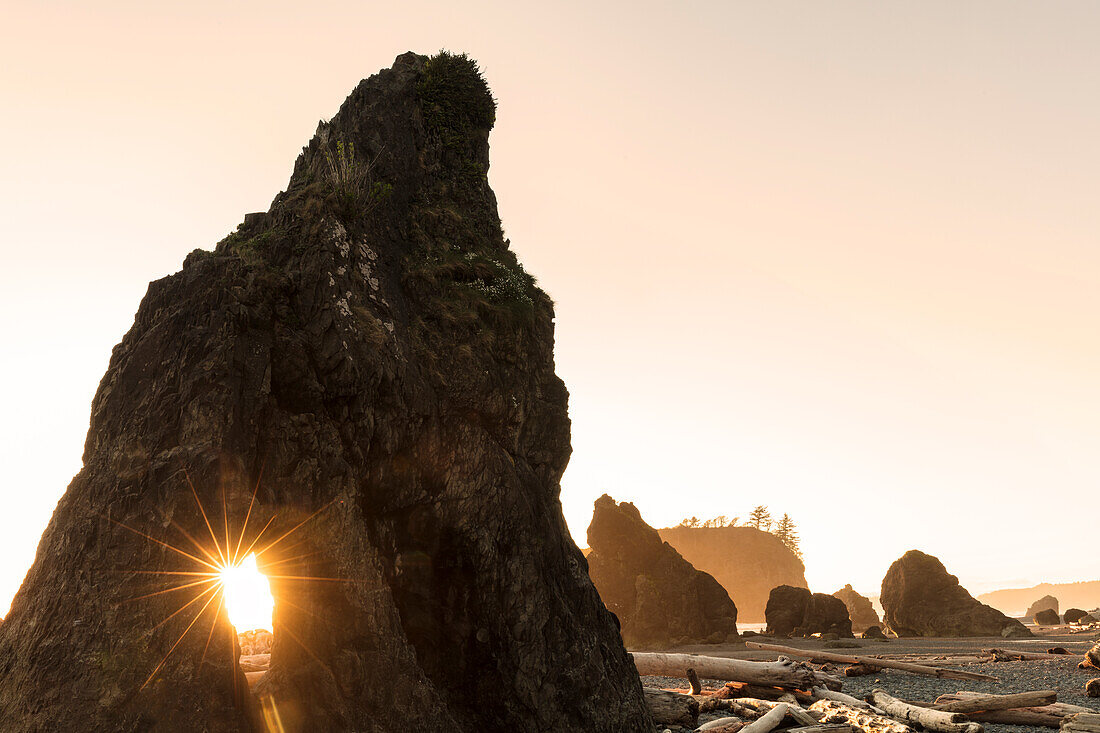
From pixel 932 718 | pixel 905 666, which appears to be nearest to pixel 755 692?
pixel 932 718

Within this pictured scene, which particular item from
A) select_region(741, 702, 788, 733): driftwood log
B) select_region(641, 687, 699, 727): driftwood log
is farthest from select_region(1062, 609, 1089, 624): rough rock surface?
select_region(641, 687, 699, 727): driftwood log

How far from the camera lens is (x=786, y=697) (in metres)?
19.5

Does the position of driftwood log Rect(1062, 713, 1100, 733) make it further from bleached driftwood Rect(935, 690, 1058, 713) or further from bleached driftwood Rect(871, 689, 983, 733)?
bleached driftwood Rect(935, 690, 1058, 713)

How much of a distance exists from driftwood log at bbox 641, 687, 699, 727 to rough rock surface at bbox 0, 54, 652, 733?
12.2 ft

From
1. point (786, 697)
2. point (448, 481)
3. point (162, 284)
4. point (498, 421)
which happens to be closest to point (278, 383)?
point (162, 284)

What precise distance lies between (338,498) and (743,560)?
163 m

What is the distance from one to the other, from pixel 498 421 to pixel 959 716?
1379cm

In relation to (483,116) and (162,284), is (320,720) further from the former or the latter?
(483,116)

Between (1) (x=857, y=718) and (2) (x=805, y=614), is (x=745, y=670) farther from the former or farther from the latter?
(2) (x=805, y=614)

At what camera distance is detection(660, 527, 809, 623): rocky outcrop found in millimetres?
154625

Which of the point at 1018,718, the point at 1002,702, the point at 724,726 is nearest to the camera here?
the point at 724,726

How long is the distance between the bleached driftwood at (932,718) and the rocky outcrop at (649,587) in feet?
131

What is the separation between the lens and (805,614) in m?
59.7

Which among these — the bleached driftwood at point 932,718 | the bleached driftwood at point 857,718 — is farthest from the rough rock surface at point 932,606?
the bleached driftwood at point 857,718
